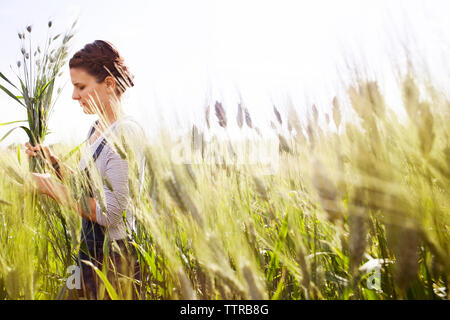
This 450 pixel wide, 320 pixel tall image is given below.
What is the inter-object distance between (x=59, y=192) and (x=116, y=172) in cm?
24

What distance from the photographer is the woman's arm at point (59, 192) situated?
0.79 m

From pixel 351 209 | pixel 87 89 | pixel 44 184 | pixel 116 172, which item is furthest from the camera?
pixel 87 89

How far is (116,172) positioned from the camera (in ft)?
3.33

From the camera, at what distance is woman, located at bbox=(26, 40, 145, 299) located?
76 centimetres

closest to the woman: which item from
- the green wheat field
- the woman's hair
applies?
the woman's hair

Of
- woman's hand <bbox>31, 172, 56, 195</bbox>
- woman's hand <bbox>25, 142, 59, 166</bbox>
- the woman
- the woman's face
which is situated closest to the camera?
the woman

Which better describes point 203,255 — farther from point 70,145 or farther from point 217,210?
point 70,145

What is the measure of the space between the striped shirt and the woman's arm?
4 centimetres

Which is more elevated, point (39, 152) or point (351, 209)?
point (39, 152)

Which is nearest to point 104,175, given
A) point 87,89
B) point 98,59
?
point 87,89

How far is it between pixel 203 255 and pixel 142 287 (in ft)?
1.10

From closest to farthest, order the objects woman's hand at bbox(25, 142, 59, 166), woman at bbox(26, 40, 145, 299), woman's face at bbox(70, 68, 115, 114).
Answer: woman at bbox(26, 40, 145, 299) → woman's hand at bbox(25, 142, 59, 166) → woman's face at bbox(70, 68, 115, 114)

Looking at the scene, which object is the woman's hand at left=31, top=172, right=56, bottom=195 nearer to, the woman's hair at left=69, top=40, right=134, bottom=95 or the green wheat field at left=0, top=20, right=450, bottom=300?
the green wheat field at left=0, top=20, right=450, bottom=300

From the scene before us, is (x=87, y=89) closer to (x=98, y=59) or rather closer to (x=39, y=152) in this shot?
(x=98, y=59)
